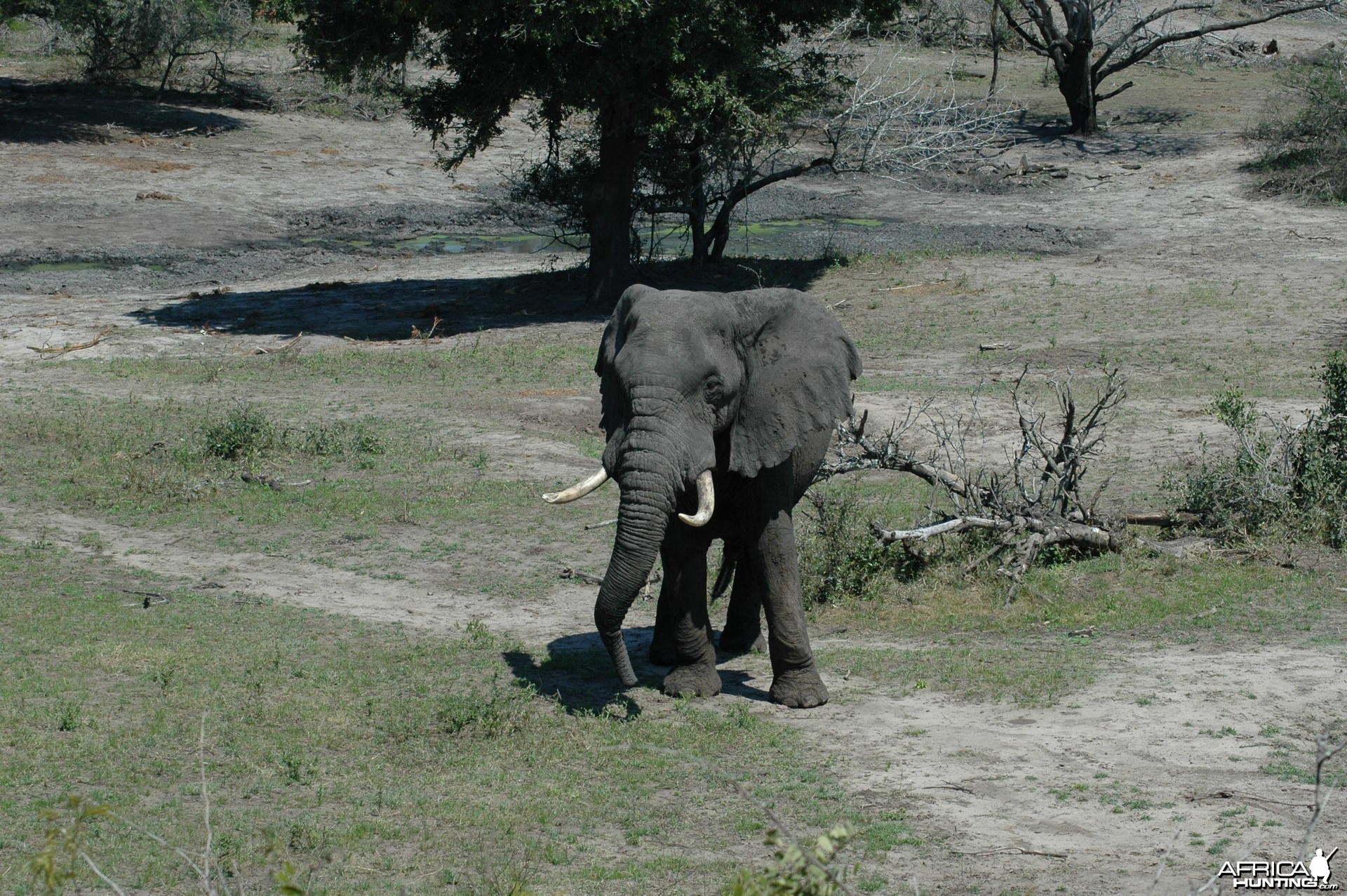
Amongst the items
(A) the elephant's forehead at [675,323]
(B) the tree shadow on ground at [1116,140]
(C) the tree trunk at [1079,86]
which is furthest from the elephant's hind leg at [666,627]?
(C) the tree trunk at [1079,86]

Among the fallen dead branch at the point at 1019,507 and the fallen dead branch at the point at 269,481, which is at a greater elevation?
the fallen dead branch at the point at 1019,507

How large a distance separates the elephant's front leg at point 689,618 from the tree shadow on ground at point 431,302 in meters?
13.7

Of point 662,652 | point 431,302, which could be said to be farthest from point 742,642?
point 431,302

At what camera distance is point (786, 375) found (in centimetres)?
845

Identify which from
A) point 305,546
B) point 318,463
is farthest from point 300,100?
point 305,546

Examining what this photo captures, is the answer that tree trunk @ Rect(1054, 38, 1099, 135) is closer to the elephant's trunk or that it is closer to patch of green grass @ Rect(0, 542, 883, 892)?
patch of green grass @ Rect(0, 542, 883, 892)

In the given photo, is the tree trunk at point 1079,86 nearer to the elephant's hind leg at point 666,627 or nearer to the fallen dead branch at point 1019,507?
the fallen dead branch at point 1019,507

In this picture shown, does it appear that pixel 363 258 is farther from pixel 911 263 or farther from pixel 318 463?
pixel 318 463

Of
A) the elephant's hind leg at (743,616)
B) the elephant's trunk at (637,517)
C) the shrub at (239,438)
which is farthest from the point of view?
the shrub at (239,438)

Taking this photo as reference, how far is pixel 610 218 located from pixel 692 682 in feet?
54.7

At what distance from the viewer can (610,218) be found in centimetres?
2466

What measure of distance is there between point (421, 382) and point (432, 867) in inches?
516

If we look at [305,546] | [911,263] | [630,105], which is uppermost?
[630,105]

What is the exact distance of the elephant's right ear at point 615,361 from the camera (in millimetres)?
8109
